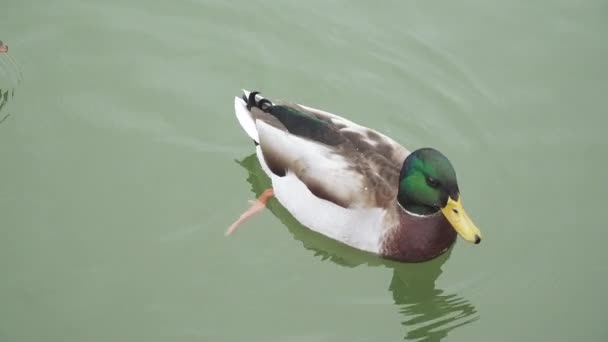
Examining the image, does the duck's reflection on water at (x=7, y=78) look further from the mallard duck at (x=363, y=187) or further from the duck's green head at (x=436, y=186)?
the duck's green head at (x=436, y=186)

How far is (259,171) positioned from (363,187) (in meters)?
1.22

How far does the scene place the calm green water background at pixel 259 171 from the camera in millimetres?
5852

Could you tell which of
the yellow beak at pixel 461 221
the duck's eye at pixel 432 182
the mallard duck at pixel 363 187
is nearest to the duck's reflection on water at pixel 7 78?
the mallard duck at pixel 363 187

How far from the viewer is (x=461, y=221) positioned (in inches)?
226

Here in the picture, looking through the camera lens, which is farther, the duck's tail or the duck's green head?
the duck's tail

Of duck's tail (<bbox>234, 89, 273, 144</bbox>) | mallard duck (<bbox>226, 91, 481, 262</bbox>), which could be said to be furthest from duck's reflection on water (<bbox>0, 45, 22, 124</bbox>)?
mallard duck (<bbox>226, 91, 481, 262</bbox>)

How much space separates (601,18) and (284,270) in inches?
181

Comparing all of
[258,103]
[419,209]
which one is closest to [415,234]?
[419,209]

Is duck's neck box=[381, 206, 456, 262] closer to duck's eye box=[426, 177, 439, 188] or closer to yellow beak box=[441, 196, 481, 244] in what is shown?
yellow beak box=[441, 196, 481, 244]

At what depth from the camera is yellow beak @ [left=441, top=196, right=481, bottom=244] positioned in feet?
18.6

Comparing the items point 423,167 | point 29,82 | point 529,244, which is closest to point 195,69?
point 29,82

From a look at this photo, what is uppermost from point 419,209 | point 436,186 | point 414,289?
point 436,186

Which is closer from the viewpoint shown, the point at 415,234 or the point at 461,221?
the point at 461,221

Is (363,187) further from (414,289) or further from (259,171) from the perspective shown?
(259,171)
